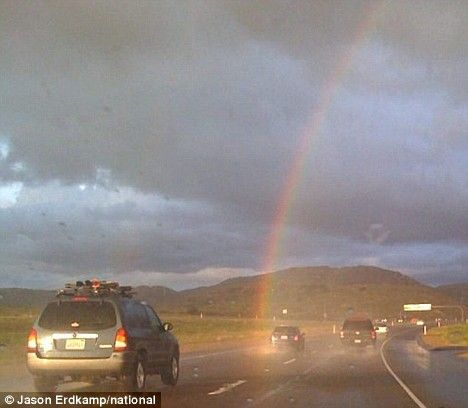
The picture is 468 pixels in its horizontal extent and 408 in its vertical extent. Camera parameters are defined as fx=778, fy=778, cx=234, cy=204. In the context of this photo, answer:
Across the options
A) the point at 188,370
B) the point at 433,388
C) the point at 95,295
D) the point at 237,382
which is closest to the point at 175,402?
the point at 95,295

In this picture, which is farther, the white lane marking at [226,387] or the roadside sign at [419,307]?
the roadside sign at [419,307]

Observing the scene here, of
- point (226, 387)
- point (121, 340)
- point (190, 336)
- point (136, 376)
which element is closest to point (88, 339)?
point (121, 340)

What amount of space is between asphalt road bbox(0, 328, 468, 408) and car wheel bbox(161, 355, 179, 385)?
0.67 feet

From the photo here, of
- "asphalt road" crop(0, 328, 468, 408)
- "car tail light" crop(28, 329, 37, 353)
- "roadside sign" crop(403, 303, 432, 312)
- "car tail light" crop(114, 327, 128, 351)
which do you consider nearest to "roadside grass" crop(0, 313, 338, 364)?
"asphalt road" crop(0, 328, 468, 408)

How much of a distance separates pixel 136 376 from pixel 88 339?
1.32m

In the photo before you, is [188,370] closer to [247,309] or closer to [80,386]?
[80,386]

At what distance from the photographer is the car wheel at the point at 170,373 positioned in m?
18.6

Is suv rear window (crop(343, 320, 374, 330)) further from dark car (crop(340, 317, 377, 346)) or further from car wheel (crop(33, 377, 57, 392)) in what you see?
car wheel (crop(33, 377, 57, 392))

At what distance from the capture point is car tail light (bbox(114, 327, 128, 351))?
15719 millimetres

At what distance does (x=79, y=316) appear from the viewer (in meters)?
16.2

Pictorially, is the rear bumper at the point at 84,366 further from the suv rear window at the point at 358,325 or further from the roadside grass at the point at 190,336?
the suv rear window at the point at 358,325

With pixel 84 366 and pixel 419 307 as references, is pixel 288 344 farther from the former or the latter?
pixel 419 307

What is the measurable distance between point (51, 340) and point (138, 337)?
1825 millimetres

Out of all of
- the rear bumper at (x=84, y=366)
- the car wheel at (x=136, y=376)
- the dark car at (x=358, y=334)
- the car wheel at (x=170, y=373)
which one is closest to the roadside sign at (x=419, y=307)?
the dark car at (x=358, y=334)
